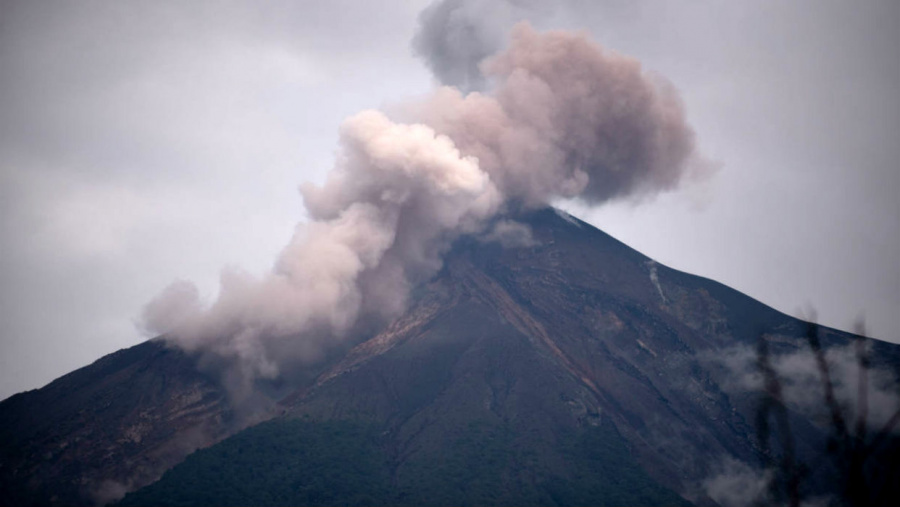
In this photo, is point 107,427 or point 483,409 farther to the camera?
point 483,409

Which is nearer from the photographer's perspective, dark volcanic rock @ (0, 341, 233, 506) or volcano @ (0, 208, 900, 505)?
volcano @ (0, 208, 900, 505)

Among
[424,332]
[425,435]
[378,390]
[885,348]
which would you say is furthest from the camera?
[885,348]

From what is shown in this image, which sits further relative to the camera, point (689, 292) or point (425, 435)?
point (689, 292)

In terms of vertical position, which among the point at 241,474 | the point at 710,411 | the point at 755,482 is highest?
the point at 241,474

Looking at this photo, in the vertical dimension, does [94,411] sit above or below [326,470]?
above

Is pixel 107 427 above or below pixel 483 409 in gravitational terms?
above

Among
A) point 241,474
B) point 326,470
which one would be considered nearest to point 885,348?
point 326,470

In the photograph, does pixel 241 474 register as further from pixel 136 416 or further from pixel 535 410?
pixel 535 410

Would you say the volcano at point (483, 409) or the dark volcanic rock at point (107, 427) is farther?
the dark volcanic rock at point (107, 427)
